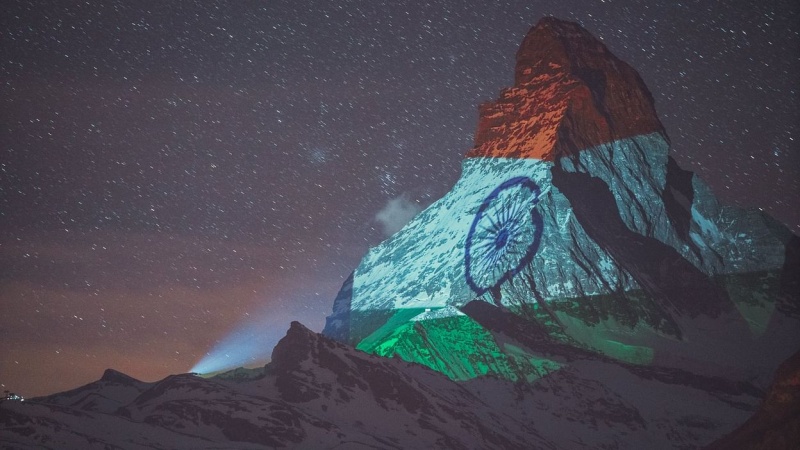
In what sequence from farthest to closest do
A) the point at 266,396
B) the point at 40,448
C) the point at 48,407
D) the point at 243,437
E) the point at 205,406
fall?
the point at 266,396 < the point at 205,406 < the point at 243,437 < the point at 48,407 < the point at 40,448

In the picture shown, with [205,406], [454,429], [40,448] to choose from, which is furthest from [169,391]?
[454,429]

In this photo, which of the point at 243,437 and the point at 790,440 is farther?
the point at 243,437

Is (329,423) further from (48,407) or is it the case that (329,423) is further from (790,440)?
(790,440)

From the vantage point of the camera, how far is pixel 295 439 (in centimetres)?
16162

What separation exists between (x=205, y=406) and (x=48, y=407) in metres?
29.9

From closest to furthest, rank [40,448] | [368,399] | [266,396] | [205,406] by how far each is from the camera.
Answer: [40,448]
[205,406]
[266,396]
[368,399]

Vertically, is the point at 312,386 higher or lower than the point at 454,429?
higher

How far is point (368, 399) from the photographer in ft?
652

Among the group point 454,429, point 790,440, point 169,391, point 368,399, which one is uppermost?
point 169,391

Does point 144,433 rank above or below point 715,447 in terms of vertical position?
above

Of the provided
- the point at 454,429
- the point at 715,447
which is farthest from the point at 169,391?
the point at 715,447

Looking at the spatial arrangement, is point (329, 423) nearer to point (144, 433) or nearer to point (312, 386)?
point (312, 386)

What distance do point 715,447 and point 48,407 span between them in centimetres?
11451

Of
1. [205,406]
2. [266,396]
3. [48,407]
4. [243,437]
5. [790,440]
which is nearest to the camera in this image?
[790,440]
